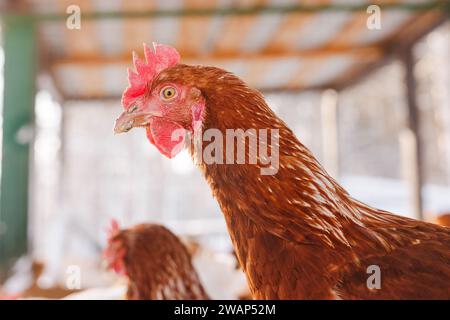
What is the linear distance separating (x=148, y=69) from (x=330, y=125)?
1.21m

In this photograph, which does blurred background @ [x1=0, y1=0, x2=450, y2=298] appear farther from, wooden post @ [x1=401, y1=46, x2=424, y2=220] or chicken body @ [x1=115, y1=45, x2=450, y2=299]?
chicken body @ [x1=115, y1=45, x2=450, y2=299]

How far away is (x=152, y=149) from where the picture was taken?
1314mm

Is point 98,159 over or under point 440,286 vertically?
over

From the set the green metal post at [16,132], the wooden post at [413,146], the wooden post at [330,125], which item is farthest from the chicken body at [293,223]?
the wooden post at [413,146]

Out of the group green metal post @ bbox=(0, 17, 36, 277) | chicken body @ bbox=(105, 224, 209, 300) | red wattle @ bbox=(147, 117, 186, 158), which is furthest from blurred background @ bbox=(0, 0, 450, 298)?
red wattle @ bbox=(147, 117, 186, 158)

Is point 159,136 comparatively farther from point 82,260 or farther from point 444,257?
point 82,260

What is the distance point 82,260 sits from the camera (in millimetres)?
1964

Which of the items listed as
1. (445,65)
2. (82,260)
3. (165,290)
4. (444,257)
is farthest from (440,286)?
(445,65)

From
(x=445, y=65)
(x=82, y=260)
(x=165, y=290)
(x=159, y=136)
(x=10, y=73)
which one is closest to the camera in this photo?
(x=159, y=136)

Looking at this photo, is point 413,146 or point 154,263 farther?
point 413,146

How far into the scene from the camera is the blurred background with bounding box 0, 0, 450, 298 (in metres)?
1.48

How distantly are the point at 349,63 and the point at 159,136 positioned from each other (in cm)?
112
